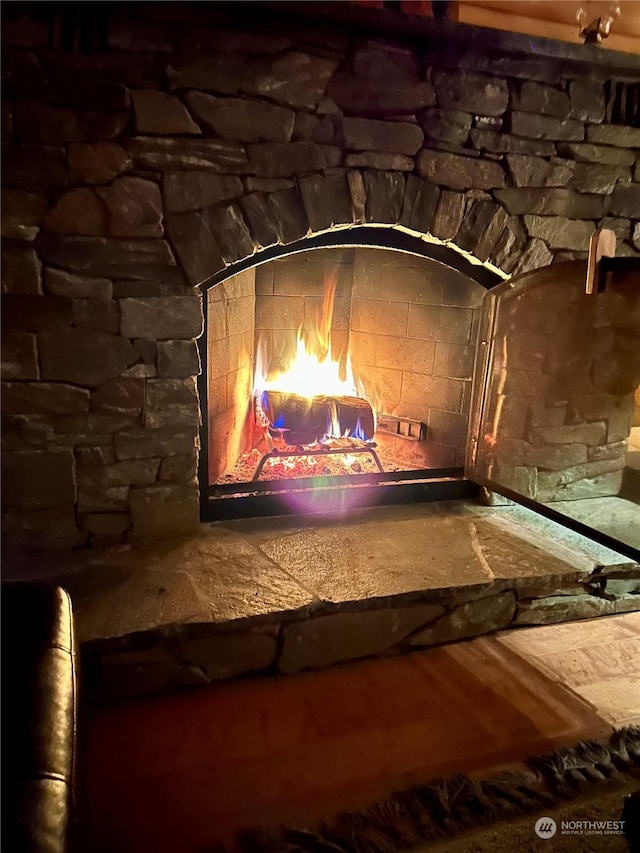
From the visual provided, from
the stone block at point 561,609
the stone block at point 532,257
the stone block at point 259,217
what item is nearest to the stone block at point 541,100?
the stone block at point 532,257

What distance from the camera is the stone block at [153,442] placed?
2068 mm

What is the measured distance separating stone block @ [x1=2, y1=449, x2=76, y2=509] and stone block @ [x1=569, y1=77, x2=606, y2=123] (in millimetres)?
2156

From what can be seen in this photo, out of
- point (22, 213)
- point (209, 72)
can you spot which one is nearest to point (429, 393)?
point (209, 72)

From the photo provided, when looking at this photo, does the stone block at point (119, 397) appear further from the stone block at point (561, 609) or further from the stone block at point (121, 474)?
the stone block at point (561, 609)

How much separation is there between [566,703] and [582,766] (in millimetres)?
253

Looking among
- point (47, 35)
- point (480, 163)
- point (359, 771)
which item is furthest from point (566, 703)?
point (47, 35)

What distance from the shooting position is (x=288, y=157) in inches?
79.0

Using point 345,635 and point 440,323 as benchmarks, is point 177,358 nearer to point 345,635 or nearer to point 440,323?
point 345,635

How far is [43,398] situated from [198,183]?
836 millimetres

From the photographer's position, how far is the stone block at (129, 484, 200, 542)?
2.13 metres

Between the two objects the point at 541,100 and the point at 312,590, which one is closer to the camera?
the point at 312,590

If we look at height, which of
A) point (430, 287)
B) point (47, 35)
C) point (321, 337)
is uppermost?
point (47, 35)

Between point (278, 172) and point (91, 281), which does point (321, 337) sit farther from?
point (91, 281)

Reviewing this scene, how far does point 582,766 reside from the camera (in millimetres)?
1636
